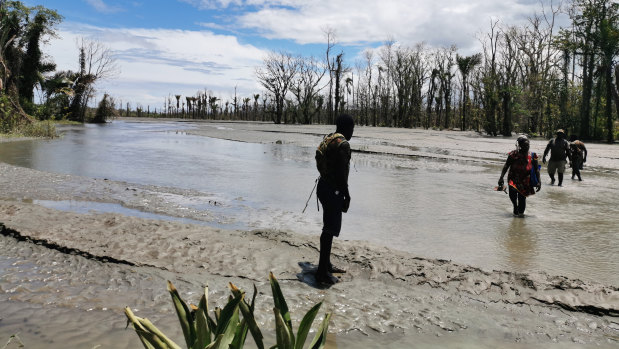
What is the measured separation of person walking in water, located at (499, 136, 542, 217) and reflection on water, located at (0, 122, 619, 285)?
40 cm

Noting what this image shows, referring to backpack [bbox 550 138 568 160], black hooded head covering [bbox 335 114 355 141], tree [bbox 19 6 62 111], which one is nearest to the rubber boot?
black hooded head covering [bbox 335 114 355 141]

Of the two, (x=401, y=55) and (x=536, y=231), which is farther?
(x=401, y=55)

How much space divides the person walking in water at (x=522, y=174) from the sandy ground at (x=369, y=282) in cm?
367

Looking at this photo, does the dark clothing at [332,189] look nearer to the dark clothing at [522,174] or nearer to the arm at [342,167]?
the arm at [342,167]

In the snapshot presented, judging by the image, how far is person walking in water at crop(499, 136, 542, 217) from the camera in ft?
26.2

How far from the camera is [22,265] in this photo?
14.8 feet

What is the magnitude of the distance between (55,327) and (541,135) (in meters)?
43.0

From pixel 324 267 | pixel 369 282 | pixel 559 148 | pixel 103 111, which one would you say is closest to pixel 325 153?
pixel 324 267

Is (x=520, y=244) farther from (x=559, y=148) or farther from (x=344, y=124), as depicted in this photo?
(x=559, y=148)

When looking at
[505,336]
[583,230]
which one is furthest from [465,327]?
[583,230]

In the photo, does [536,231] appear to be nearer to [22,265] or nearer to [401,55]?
[22,265]

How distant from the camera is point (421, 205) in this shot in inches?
355

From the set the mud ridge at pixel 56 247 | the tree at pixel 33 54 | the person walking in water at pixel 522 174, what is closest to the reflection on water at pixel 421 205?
the person walking in water at pixel 522 174

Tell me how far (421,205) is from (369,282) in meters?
4.81
